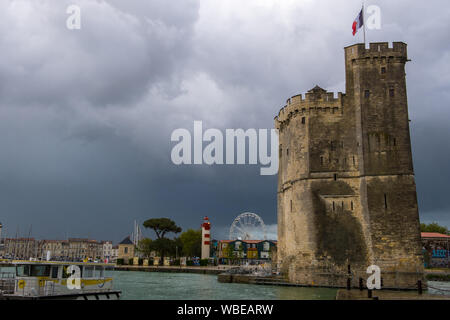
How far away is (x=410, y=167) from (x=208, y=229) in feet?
200

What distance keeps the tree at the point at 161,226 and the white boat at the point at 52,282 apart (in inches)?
2920

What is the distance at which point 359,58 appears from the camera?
114ft

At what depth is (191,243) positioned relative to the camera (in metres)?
96.6

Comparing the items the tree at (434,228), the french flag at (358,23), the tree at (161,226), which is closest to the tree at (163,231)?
the tree at (161,226)

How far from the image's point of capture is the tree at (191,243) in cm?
9638

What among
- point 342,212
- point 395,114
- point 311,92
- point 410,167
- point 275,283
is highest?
point 311,92

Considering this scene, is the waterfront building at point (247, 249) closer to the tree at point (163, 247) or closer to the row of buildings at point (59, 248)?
the tree at point (163, 247)

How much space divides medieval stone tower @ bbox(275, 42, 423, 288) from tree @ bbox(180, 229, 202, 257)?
203 ft

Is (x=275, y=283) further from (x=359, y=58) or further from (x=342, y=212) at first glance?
(x=359, y=58)

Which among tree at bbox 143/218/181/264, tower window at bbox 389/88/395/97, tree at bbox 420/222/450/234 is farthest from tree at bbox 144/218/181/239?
tower window at bbox 389/88/395/97

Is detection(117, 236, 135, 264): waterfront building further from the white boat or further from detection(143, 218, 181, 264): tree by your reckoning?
Answer: the white boat
